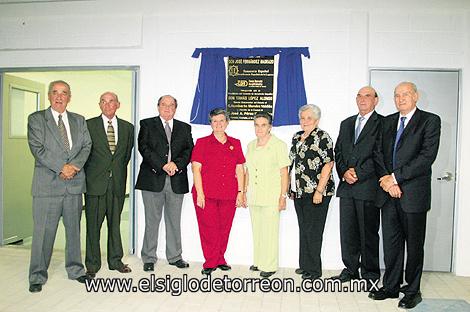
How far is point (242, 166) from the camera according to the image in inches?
165

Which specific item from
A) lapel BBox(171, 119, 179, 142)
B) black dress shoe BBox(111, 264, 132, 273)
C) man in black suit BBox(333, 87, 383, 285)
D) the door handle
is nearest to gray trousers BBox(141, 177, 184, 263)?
black dress shoe BBox(111, 264, 132, 273)

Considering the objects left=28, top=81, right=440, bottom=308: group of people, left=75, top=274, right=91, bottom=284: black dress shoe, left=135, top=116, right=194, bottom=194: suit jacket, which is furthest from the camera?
left=135, top=116, right=194, bottom=194: suit jacket

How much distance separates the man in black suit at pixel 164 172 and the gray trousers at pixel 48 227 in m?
0.68

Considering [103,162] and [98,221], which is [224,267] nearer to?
[98,221]

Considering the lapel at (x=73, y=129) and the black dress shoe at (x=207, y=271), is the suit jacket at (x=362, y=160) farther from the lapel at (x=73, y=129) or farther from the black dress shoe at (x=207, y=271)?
the lapel at (x=73, y=129)

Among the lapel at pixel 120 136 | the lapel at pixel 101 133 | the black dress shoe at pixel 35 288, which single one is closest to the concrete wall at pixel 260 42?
the lapel at pixel 120 136

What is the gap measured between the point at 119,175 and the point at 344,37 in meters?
2.61

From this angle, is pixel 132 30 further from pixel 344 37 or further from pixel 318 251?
pixel 318 251

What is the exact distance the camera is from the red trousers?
13.6 feet

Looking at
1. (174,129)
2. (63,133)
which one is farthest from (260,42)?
(63,133)

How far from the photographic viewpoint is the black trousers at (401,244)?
11.2ft

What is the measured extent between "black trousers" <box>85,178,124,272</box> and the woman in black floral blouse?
1655mm

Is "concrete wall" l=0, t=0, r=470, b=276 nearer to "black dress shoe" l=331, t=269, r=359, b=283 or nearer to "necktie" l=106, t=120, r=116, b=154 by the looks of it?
"black dress shoe" l=331, t=269, r=359, b=283

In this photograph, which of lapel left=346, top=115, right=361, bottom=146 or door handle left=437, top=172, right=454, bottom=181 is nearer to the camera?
lapel left=346, top=115, right=361, bottom=146
